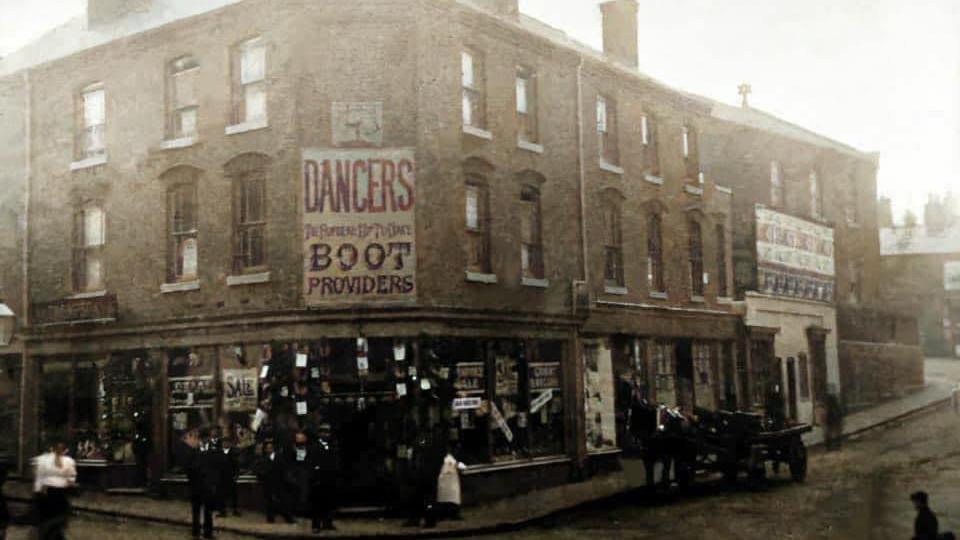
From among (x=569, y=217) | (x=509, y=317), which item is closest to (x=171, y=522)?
(x=509, y=317)

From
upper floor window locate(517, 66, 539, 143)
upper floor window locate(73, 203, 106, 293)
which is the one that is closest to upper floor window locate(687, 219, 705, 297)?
upper floor window locate(517, 66, 539, 143)

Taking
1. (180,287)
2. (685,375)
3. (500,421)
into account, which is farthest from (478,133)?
(685,375)

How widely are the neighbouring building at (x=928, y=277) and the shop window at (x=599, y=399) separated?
36.9 feet

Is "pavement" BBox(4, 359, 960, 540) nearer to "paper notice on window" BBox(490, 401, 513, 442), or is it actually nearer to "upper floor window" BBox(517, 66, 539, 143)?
"paper notice on window" BBox(490, 401, 513, 442)

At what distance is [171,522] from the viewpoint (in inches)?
635

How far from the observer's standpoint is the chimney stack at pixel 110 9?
68.0ft

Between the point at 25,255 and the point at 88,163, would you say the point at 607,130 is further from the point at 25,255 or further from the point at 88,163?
the point at 25,255

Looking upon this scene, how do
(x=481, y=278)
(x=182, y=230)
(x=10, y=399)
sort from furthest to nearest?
(x=10, y=399) < (x=182, y=230) < (x=481, y=278)

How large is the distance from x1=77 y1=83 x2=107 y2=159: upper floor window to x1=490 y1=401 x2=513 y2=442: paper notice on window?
916cm

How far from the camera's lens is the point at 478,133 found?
19375mm

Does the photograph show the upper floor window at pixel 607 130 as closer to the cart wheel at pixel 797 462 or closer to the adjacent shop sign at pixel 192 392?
the cart wheel at pixel 797 462

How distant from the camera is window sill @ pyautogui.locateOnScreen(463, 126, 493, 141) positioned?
62.9ft

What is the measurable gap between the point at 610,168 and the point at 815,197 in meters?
12.8

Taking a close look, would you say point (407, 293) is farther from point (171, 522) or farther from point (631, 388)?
point (631, 388)
